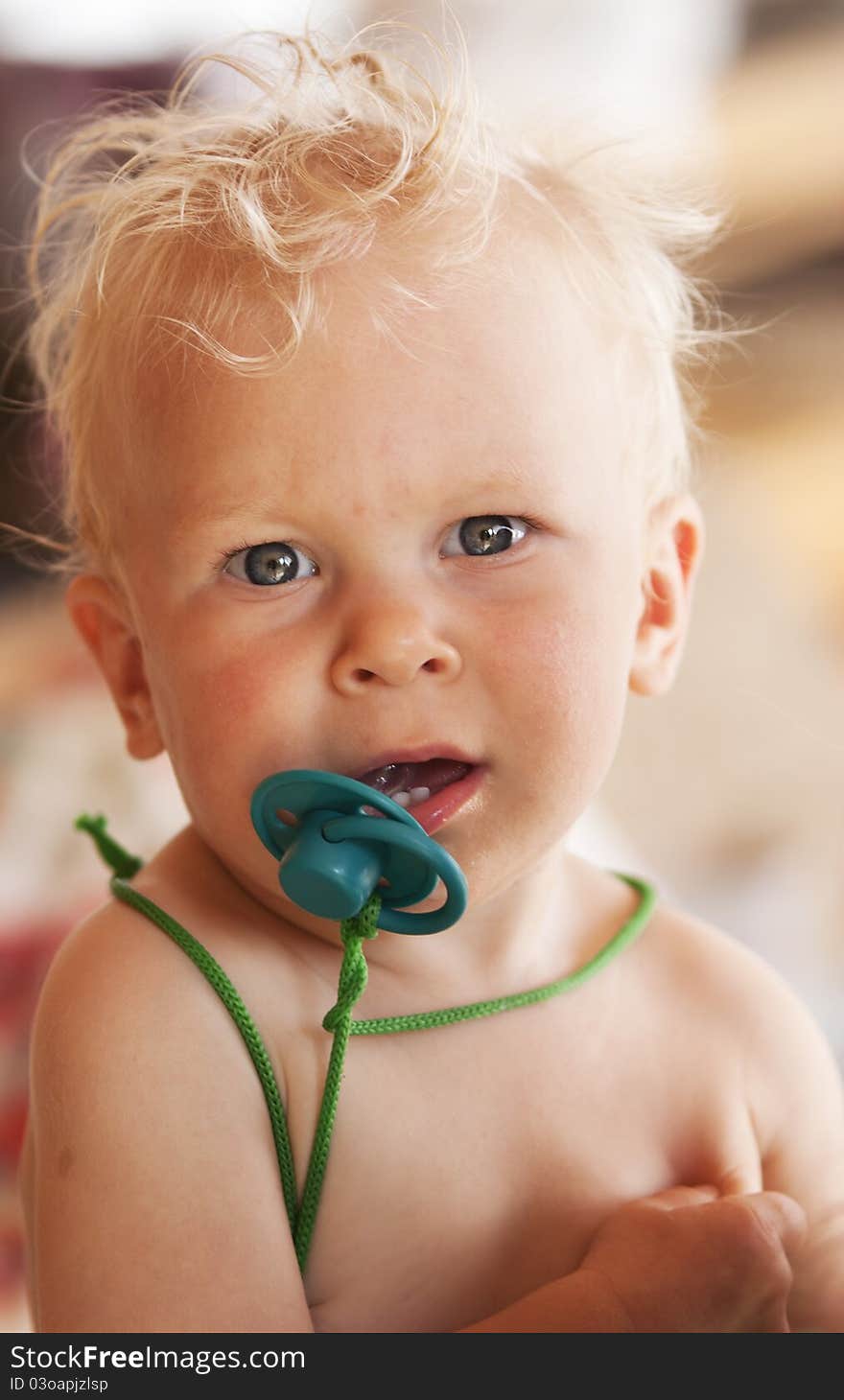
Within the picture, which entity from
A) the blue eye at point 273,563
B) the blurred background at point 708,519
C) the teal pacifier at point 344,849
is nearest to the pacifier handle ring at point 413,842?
the teal pacifier at point 344,849

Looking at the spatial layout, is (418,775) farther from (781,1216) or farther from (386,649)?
(781,1216)

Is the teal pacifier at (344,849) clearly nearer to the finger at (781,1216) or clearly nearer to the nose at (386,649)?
the nose at (386,649)

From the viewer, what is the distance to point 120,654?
78cm

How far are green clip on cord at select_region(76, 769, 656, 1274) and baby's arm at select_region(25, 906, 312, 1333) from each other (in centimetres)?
1

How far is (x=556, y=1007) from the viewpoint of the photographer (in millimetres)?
785

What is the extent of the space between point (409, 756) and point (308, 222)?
24 cm

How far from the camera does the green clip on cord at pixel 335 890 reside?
0.61 metres

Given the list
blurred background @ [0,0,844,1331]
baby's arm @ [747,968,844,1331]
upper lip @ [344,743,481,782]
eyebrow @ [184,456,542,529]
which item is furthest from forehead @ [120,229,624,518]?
baby's arm @ [747,968,844,1331]

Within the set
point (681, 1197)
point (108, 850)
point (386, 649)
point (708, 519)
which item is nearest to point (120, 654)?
point (108, 850)

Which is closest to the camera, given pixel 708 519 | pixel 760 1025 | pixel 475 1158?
pixel 475 1158

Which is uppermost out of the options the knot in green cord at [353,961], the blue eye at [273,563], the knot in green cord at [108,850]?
the blue eye at [273,563]

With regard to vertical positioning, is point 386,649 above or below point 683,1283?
above

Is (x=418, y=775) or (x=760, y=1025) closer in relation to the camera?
(x=418, y=775)

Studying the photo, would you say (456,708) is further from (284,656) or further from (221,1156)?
(221,1156)
